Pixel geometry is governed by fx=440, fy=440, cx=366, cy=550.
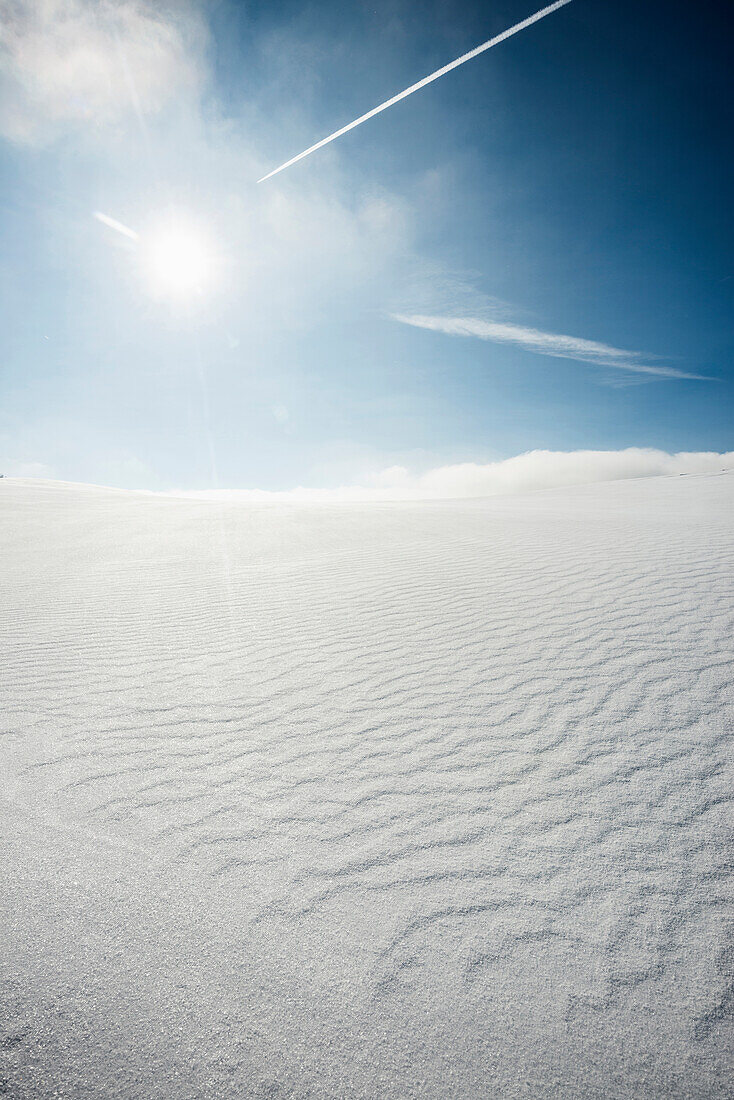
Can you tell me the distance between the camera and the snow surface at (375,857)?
1799mm

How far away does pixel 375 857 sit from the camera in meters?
2.62

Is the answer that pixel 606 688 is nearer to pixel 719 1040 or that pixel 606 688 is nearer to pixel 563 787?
pixel 563 787

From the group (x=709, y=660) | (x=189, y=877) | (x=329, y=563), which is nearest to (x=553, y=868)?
(x=189, y=877)

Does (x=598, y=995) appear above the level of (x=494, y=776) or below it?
below

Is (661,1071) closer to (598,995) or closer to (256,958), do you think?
(598,995)

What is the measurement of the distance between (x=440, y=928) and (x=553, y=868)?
0.77m

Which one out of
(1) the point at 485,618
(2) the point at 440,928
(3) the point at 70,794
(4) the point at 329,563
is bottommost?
(2) the point at 440,928

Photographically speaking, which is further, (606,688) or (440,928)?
(606,688)

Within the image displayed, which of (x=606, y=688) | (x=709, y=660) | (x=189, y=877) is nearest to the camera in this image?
(x=189, y=877)

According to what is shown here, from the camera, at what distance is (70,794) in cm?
313

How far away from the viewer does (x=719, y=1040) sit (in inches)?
71.5

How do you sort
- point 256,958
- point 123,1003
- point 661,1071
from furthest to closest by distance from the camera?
point 256,958, point 123,1003, point 661,1071

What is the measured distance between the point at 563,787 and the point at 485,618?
118 inches

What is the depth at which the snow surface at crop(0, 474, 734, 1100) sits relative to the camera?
1.80 meters
